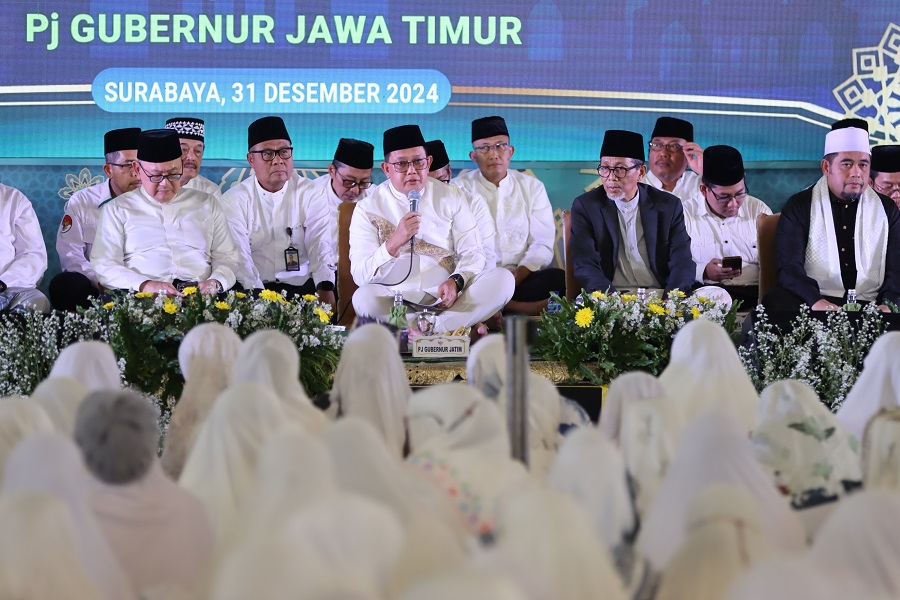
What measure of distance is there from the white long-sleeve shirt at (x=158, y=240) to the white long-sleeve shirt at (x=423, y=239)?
70cm

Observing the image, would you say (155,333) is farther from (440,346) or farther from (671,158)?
(671,158)

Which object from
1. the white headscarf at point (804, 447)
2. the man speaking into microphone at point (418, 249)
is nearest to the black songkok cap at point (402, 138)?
the man speaking into microphone at point (418, 249)

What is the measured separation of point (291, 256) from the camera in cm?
694

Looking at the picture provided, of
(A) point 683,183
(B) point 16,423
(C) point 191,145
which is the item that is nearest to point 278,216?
(C) point 191,145

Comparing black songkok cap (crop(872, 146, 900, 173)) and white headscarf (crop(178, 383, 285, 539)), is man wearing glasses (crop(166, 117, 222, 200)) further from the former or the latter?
A: white headscarf (crop(178, 383, 285, 539))

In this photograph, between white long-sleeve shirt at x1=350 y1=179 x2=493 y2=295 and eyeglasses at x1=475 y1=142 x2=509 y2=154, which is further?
eyeglasses at x1=475 y1=142 x2=509 y2=154

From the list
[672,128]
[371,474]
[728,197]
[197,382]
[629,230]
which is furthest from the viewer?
[672,128]

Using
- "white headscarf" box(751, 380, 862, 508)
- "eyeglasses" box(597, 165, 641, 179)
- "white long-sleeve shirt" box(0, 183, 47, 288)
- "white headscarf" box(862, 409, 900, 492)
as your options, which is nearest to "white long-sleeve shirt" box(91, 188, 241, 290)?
"white long-sleeve shirt" box(0, 183, 47, 288)

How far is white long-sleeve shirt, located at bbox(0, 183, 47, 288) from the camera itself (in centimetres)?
626

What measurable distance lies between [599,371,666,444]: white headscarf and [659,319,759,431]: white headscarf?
1.00 feet

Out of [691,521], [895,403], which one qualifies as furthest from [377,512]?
[895,403]

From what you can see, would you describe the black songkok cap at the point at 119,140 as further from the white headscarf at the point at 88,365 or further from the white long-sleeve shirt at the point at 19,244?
the white headscarf at the point at 88,365

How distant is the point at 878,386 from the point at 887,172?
408cm

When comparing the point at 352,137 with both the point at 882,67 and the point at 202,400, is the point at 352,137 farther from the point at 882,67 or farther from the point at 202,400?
the point at 202,400
